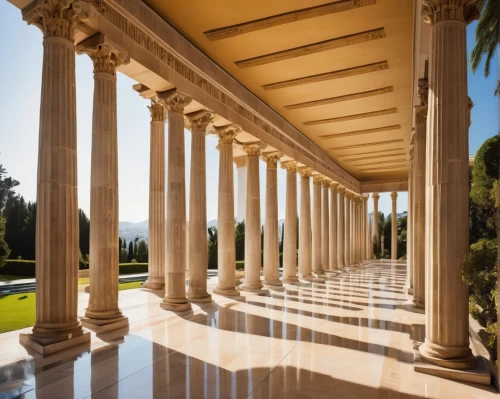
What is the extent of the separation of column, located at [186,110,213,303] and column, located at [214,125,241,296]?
7499 mm

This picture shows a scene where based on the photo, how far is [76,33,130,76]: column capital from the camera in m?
38.8

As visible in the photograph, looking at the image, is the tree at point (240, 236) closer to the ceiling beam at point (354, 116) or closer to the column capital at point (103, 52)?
the ceiling beam at point (354, 116)

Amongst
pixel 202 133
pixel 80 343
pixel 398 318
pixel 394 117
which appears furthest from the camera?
pixel 394 117

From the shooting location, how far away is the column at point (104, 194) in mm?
39562

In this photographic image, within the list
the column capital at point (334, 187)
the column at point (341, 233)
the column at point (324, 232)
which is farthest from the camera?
the column at point (341, 233)

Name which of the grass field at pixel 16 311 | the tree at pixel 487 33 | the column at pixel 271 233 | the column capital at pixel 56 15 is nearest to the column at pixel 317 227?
the column at pixel 271 233

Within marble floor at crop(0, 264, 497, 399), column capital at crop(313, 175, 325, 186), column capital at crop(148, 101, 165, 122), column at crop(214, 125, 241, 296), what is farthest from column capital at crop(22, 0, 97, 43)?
column capital at crop(313, 175, 325, 186)

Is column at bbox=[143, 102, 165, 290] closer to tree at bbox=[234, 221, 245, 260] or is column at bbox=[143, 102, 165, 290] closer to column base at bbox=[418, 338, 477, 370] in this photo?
column base at bbox=[418, 338, 477, 370]

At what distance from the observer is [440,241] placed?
2923 centimetres

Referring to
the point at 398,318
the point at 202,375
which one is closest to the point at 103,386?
the point at 202,375

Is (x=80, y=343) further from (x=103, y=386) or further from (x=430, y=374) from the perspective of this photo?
(x=430, y=374)

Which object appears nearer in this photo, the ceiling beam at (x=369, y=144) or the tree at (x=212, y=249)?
the ceiling beam at (x=369, y=144)

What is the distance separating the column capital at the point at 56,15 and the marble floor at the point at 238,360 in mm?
25231

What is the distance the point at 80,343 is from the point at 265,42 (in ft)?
129
